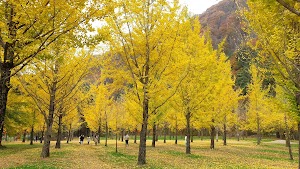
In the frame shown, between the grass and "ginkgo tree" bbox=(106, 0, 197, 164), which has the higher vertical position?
"ginkgo tree" bbox=(106, 0, 197, 164)

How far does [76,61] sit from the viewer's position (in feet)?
48.9

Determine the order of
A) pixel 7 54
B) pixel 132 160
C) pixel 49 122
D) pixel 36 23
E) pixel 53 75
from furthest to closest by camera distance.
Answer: pixel 53 75 → pixel 49 122 → pixel 132 160 → pixel 7 54 → pixel 36 23

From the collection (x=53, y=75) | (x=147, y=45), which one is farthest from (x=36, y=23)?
(x=53, y=75)

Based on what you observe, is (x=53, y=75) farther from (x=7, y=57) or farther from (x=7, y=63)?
(x=7, y=63)

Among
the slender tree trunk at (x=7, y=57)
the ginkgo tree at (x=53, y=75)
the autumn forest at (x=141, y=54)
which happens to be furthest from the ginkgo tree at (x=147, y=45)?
the slender tree trunk at (x=7, y=57)

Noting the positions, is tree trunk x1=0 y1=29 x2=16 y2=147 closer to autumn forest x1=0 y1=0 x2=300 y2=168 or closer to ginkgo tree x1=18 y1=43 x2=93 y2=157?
autumn forest x1=0 y1=0 x2=300 y2=168

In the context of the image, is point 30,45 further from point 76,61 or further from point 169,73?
point 76,61

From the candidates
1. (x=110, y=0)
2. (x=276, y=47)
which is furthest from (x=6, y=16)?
(x=276, y=47)

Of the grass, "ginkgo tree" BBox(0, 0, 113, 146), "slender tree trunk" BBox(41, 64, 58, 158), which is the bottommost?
the grass

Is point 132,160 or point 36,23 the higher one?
point 36,23

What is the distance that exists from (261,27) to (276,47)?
73 centimetres

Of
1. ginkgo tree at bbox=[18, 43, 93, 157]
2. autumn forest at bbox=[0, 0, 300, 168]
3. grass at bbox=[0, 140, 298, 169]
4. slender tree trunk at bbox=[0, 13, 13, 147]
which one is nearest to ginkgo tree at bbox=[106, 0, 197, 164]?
autumn forest at bbox=[0, 0, 300, 168]

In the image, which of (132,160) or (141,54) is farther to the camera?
(132,160)

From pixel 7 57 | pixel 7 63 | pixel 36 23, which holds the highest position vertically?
pixel 36 23
